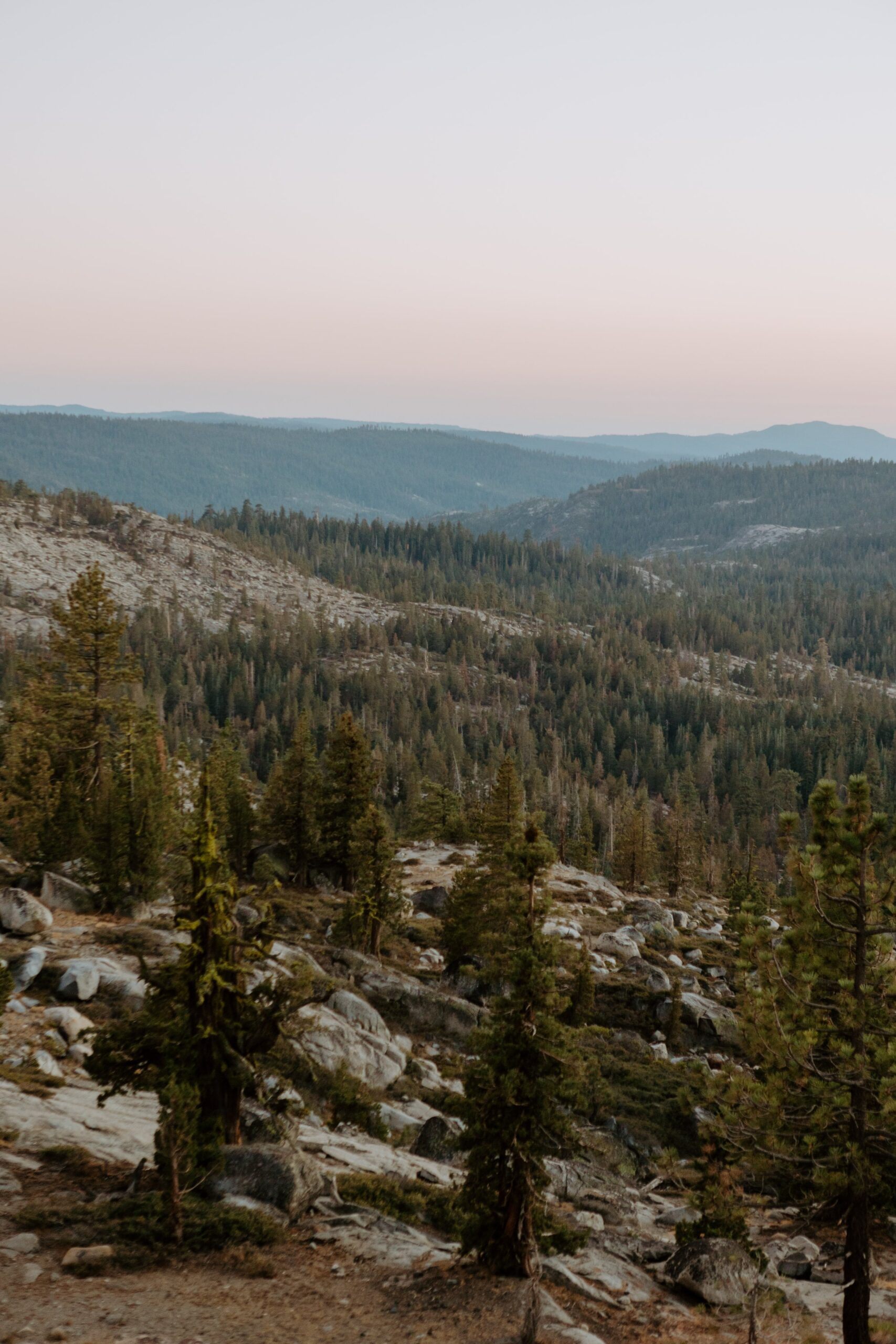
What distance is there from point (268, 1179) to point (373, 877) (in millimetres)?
24493

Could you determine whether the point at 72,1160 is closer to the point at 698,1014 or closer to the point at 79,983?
the point at 79,983

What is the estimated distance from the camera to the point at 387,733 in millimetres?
183000

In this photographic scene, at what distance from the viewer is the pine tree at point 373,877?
42.8m

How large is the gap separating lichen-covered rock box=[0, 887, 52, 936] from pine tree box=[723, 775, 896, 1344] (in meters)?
23.3

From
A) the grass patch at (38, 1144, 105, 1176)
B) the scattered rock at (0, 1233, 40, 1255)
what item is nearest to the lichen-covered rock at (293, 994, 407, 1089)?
the grass patch at (38, 1144, 105, 1176)

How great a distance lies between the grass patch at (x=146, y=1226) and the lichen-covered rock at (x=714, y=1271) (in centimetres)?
907

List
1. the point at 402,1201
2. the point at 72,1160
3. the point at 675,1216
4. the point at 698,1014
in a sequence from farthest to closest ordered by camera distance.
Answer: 1. the point at 698,1014
2. the point at 675,1216
3. the point at 402,1201
4. the point at 72,1160

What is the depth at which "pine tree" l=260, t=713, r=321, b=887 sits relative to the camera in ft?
176

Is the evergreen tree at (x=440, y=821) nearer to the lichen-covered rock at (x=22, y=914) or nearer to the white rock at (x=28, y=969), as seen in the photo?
the lichen-covered rock at (x=22, y=914)

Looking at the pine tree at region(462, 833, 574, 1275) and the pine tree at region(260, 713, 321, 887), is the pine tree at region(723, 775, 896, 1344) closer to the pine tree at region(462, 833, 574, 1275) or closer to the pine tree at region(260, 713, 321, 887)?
the pine tree at region(462, 833, 574, 1275)

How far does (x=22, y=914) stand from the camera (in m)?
31.1

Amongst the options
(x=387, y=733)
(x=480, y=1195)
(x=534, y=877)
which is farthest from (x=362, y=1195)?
(x=387, y=733)

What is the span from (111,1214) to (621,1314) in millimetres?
9923

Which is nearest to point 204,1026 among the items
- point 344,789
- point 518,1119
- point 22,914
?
point 518,1119
